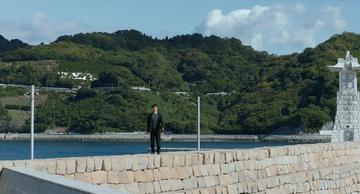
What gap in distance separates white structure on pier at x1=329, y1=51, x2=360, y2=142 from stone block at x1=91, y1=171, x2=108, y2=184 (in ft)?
51.2

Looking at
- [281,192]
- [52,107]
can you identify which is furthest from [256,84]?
[281,192]

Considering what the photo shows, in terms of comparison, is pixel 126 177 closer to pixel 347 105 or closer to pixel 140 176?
pixel 140 176

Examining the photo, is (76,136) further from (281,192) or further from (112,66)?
(281,192)

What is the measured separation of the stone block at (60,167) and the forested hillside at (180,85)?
215 feet

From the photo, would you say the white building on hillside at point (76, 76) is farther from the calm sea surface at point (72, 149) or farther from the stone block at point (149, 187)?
the stone block at point (149, 187)

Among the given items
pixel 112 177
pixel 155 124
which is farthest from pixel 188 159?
pixel 112 177

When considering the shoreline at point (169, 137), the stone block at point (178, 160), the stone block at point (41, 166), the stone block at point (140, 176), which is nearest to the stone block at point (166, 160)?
the stone block at point (178, 160)

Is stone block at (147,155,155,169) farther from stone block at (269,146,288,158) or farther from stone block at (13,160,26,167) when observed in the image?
stone block at (269,146,288,158)

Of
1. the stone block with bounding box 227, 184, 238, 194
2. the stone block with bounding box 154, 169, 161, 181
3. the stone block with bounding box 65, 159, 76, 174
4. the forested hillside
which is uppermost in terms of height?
the forested hillside

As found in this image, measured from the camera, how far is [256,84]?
434 feet

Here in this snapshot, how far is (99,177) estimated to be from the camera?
1272 cm

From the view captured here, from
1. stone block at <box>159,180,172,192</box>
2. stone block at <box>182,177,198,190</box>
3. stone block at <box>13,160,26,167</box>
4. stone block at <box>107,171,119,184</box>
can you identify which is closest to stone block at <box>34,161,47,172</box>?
stone block at <box>13,160,26,167</box>

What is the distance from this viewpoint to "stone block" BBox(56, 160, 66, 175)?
12000 millimetres

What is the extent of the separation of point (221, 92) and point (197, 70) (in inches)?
557
